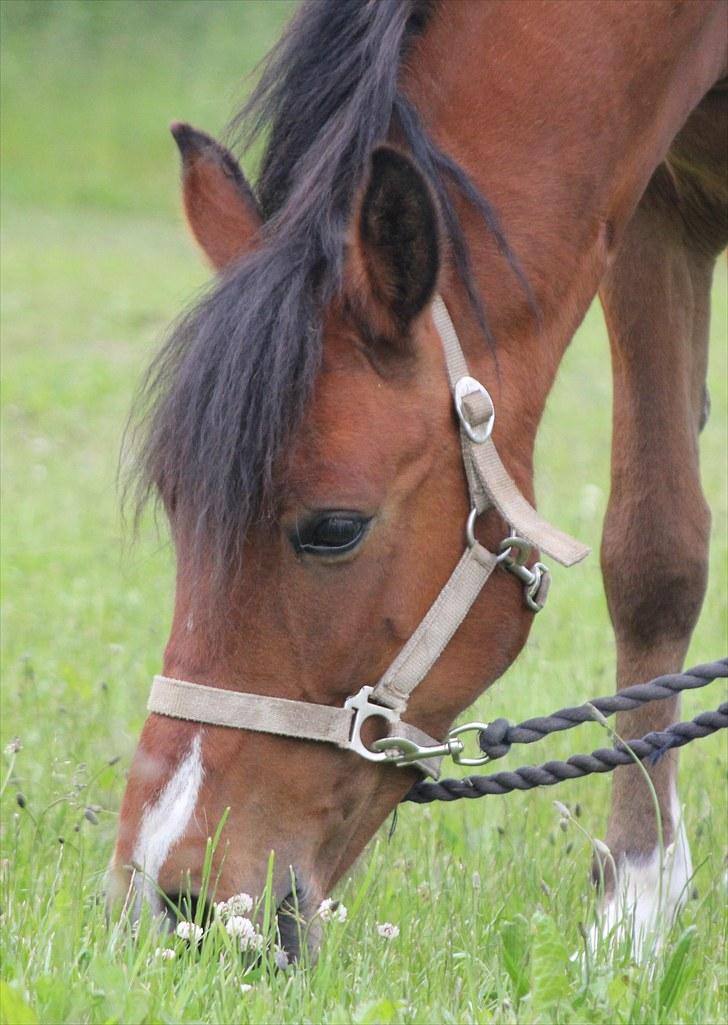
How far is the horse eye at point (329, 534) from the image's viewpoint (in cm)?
197

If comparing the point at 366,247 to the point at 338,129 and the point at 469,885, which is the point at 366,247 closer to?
the point at 338,129

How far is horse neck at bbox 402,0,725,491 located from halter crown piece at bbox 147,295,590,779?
0.05 metres

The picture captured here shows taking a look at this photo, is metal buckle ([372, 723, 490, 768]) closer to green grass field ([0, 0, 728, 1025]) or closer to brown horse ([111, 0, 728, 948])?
brown horse ([111, 0, 728, 948])

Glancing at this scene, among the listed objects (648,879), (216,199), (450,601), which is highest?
(216,199)

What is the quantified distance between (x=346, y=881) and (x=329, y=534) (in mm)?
591

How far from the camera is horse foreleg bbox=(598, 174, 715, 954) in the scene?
3.01 meters

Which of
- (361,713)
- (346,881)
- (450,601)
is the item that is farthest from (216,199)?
(346,881)

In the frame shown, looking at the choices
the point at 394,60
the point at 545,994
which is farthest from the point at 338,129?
the point at 545,994

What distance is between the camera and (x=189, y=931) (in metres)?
1.87

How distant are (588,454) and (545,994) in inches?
230

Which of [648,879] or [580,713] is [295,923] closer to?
[580,713]

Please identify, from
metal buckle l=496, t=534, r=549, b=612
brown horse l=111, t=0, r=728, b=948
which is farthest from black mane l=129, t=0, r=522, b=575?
metal buckle l=496, t=534, r=549, b=612

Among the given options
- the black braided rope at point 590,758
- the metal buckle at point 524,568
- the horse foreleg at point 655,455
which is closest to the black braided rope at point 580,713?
the black braided rope at point 590,758

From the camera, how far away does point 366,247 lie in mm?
1990
